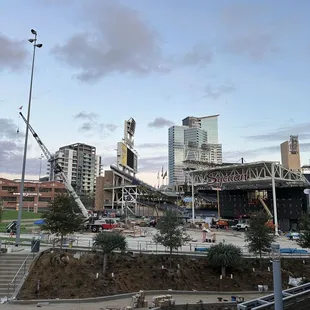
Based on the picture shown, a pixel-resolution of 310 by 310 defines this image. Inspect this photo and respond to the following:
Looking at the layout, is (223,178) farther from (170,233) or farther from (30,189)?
(30,189)

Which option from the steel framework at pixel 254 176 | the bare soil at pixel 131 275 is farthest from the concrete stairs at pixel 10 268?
the steel framework at pixel 254 176

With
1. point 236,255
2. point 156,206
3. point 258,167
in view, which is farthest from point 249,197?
point 236,255

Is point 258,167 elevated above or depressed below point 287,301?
above

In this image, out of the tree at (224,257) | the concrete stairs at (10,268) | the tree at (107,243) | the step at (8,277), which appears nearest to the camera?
the concrete stairs at (10,268)

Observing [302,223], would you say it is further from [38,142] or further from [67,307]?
[38,142]

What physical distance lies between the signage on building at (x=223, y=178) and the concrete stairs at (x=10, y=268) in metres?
53.0

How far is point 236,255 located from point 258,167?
4476 centimetres

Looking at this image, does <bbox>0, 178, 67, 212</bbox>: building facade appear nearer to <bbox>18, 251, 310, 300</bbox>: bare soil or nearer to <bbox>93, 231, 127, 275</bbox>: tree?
<bbox>18, 251, 310, 300</bbox>: bare soil

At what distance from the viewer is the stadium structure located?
116000 millimetres

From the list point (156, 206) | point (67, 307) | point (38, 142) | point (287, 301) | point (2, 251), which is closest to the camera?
point (287, 301)

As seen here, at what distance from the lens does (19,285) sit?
19953mm

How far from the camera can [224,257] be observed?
23922 mm

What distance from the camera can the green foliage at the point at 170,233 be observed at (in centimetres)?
2494

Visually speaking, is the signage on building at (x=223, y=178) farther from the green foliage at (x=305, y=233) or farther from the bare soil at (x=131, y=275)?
the bare soil at (x=131, y=275)
